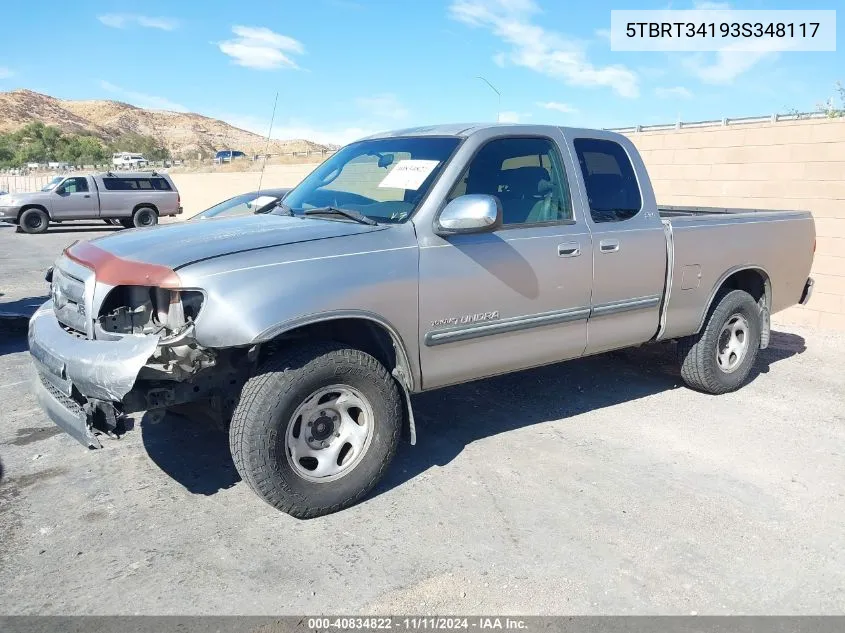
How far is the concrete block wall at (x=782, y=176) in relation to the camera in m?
7.99

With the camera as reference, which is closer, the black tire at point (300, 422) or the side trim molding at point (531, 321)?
the black tire at point (300, 422)

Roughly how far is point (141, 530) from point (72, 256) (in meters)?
1.52

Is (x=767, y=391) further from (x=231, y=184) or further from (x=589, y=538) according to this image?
(x=231, y=184)

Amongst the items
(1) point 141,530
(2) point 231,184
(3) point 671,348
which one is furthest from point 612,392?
(2) point 231,184

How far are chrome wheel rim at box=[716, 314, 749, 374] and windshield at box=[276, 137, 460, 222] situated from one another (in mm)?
3015

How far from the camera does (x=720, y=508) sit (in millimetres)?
3885

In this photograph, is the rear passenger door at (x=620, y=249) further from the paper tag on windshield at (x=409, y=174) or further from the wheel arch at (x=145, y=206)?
the wheel arch at (x=145, y=206)

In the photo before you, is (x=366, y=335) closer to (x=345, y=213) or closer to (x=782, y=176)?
(x=345, y=213)

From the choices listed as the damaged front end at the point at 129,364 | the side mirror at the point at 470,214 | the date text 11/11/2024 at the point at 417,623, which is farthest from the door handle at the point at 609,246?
the date text 11/11/2024 at the point at 417,623

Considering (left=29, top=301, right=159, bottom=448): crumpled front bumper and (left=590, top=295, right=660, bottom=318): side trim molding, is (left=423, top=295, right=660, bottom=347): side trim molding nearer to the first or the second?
(left=590, top=295, right=660, bottom=318): side trim molding

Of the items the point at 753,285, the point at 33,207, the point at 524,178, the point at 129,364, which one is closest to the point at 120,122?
the point at 33,207

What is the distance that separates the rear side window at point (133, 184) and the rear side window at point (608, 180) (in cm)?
2132

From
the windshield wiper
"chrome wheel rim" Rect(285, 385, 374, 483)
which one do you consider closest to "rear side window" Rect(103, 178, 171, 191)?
the windshield wiper

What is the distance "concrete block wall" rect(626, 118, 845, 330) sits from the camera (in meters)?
7.99
